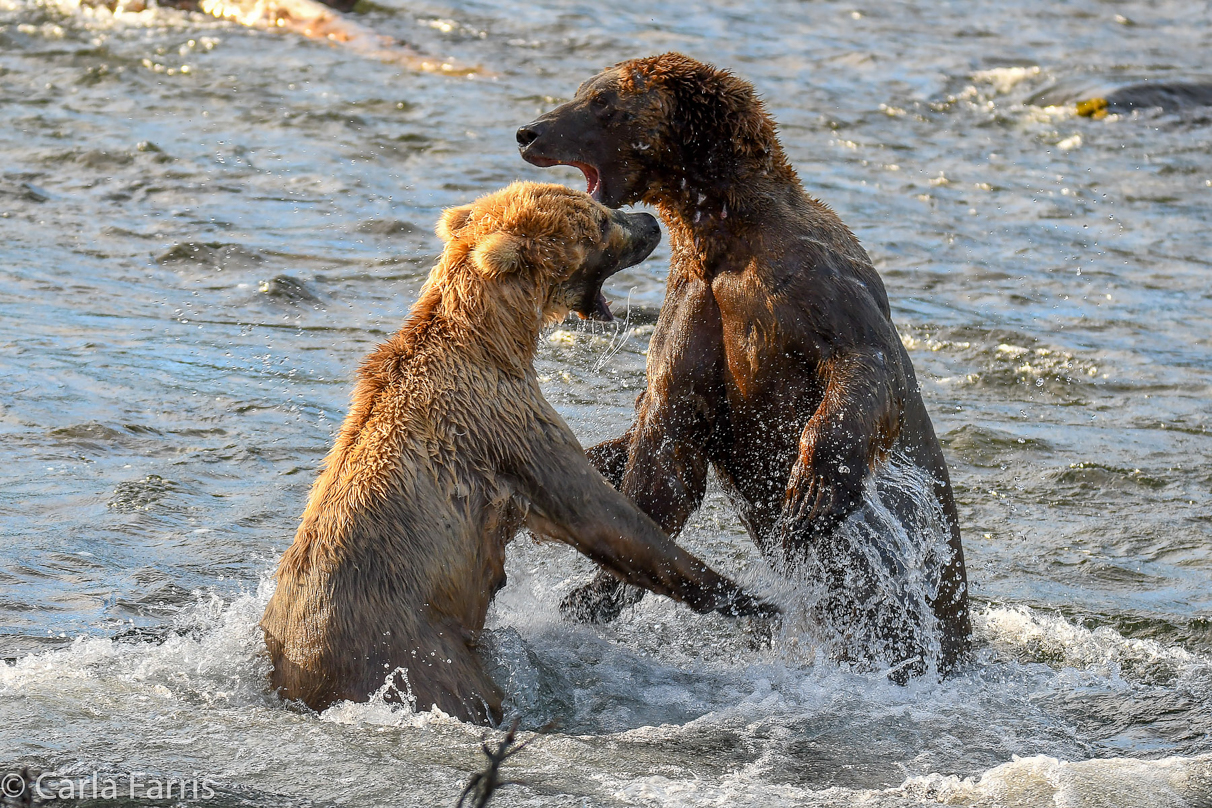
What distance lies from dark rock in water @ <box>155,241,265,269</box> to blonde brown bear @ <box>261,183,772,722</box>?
5243 mm

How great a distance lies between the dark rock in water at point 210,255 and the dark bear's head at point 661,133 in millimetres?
5173

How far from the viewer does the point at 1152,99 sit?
53.7 ft

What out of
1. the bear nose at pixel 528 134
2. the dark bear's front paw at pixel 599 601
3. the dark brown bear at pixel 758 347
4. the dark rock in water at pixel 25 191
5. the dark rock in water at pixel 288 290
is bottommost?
the dark bear's front paw at pixel 599 601

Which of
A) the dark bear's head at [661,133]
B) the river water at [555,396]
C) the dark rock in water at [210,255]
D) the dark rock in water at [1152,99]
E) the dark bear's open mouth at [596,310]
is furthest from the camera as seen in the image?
the dark rock in water at [1152,99]

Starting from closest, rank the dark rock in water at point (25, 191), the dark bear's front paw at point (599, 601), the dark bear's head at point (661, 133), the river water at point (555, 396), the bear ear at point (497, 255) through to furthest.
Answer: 1. the river water at point (555, 396)
2. the bear ear at point (497, 255)
3. the dark bear's head at point (661, 133)
4. the dark bear's front paw at point (599, 601)
5. the dark rock in water at point (25, 191)

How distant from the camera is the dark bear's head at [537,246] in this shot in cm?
534

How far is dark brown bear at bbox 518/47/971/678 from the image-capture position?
214 inches

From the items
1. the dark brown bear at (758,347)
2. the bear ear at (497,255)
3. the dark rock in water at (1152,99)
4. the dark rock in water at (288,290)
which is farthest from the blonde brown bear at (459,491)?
the dark rock in water at (1152,99)

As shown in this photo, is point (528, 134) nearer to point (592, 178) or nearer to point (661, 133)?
point (592, 178)

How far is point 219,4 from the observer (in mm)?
17484

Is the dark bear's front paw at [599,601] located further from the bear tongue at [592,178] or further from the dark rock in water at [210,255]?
the dark rock in water at [210,255]

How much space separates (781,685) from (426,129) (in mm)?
9426

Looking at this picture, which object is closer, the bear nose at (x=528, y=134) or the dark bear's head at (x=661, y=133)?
the dark bear's head at (x=661, y=133)

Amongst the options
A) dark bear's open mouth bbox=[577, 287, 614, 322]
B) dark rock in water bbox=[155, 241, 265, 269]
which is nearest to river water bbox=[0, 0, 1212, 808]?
dark rock in water bbox=[155, 241, 265, 269]
